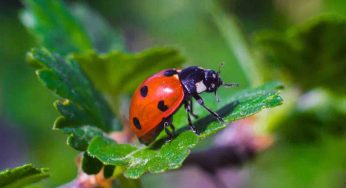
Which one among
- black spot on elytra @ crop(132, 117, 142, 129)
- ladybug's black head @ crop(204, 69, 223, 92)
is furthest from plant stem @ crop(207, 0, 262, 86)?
black spot on elytra @ crop(132, 117, 142, 129)

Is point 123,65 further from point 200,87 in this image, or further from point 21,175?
point 21,175

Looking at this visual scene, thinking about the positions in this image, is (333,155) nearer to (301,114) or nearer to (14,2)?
(301,114)

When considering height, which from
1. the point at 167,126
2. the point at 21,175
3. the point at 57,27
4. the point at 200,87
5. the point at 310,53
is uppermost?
the point at 57,27

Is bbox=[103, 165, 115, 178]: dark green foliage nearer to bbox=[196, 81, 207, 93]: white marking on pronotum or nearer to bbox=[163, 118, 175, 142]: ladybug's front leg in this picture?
bbox=[163, 118, 175, 142]: ladybug's front leg

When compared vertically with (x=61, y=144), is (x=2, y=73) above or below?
above

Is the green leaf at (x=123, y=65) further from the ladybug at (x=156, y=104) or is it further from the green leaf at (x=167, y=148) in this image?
the green leaf at (x=167, y=148)

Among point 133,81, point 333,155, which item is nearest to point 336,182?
point 333,155

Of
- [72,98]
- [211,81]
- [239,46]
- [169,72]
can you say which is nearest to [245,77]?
[239,46]
